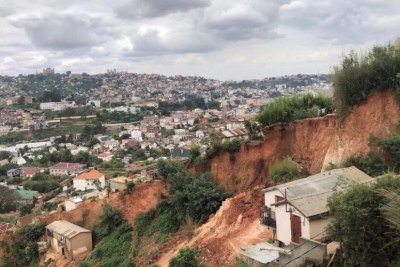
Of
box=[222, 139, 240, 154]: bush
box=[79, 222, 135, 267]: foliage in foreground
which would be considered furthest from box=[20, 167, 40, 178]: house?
box=[222, 139, 240, 154]: bush

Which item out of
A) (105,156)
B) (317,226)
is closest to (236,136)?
(317,226)

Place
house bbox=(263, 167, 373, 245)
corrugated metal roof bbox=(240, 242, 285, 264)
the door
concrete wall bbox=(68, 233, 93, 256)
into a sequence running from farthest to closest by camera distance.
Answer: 1. concrete wall bbox=(68, 233, 93, 256)
2. the door
3. house bbox=(263, 167, 373, 245)
4. corrugated metal roof bbox=(240, 242, 285, 264)

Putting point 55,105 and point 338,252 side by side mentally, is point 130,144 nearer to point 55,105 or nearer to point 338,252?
point 55,105

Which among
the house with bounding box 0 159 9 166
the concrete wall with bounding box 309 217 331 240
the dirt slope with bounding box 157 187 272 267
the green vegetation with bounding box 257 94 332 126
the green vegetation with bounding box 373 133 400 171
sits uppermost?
the green vegetation with bounding box 257 94 332 126

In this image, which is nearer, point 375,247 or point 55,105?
point 375,247

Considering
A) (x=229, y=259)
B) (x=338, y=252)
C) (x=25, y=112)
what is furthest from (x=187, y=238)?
(x=25, y=112)

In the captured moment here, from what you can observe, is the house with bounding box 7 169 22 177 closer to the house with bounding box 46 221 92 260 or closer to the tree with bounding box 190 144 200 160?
the house with bounding box 46 221 92 260

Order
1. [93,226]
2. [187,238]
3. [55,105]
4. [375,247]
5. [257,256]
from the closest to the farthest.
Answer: [375,247] < [257,256] < [187,238] < [93,226] < [55,105]
